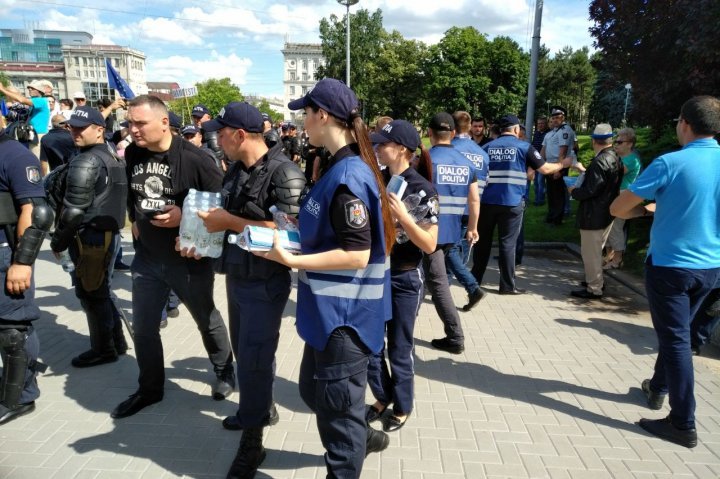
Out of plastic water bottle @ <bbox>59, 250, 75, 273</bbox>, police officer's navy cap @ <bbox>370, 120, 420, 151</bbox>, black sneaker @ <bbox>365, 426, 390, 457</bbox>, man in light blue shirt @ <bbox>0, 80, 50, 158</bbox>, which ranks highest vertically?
man in light blue shirt @ <bbox>0, 80, 50, 158</bbox>

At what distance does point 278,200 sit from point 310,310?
2.45 feet

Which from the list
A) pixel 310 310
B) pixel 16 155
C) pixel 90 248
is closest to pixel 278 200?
pixel 310 310

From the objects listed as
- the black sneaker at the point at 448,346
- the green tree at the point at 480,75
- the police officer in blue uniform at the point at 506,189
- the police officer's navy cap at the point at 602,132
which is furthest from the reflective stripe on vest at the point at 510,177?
the green tree at the point at 480,75

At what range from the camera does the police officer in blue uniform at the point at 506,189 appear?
6.06m

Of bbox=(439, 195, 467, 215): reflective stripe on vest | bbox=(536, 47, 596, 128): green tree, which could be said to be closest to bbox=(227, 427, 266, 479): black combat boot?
bbox=(439, 195, 467, 215): reflective stripe on vest

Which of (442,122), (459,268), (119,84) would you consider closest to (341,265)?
(442,122)

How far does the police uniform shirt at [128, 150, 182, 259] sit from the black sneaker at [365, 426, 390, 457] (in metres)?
1.80

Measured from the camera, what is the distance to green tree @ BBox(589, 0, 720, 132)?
5.70m

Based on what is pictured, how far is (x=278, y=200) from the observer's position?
2680 millimetres

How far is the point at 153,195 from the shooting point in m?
3.33

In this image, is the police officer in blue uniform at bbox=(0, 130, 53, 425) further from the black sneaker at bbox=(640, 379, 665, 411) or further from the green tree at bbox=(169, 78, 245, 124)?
the green tree at bbox=(169, 78, 245, 124)

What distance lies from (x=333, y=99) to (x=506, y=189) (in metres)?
4.40

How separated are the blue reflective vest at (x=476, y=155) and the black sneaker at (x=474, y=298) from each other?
3.89ft

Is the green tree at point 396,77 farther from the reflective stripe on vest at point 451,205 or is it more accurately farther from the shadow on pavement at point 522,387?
the shadow on pavement at point 522,387
